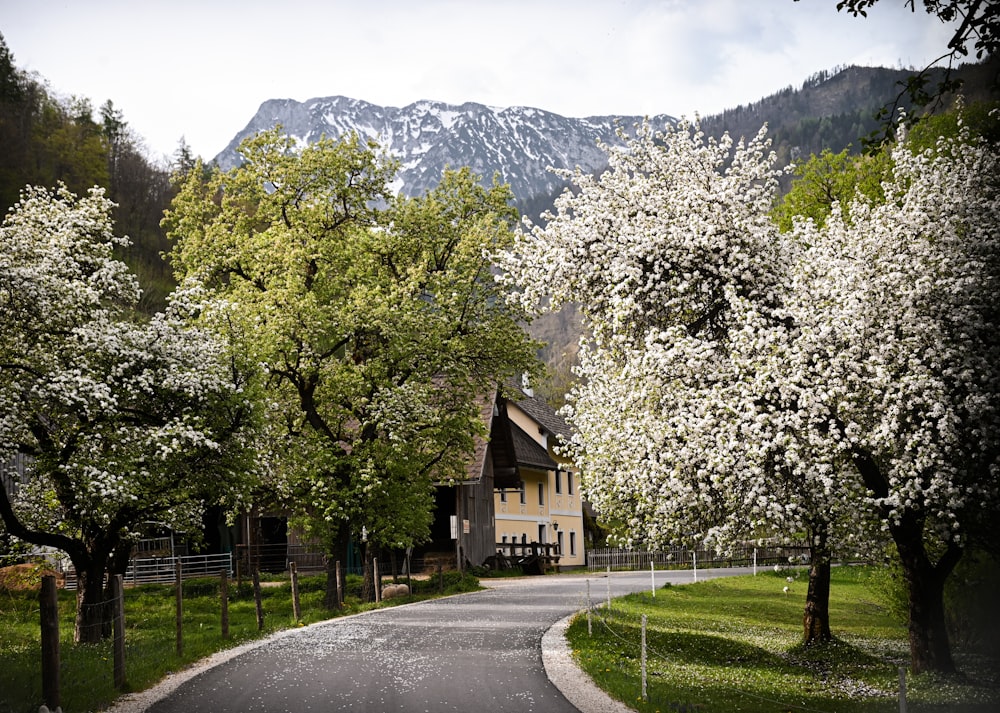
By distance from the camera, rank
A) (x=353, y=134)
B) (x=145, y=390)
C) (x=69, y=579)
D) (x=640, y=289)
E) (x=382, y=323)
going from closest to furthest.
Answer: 1. (x=640, y=289)
2. (x=145, y=390)
3. (x=382, y=323)
4. (x=353, y=134)
5. (x=69, y=579)

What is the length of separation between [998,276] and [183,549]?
1562 inches

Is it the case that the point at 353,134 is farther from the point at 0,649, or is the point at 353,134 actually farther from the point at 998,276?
the point at 998,276

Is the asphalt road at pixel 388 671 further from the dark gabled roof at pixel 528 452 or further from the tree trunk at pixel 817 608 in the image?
the dark gabled roof at pixel 528 452

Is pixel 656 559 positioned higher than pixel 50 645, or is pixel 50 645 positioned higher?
pixel 50 645

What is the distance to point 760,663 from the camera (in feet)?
60.4

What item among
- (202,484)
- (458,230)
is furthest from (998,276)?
(458,230)

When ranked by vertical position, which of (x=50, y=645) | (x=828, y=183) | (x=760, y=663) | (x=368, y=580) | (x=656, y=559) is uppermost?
(x=828, y=183)

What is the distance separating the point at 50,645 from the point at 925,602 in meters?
12.5

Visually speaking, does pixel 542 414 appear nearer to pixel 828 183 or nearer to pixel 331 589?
pixel 828 183

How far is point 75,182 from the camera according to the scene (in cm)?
4872

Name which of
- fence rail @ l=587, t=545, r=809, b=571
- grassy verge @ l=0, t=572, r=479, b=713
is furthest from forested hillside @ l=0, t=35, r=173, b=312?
fence rail @ l=587, t=545, r=809, b=571

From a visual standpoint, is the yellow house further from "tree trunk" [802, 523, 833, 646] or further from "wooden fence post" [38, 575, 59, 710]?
"wooden fence post" [38, 575, 59, 710]

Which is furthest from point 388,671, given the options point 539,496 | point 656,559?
point 656,559

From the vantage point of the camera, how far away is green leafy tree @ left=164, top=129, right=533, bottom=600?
2797 cm
